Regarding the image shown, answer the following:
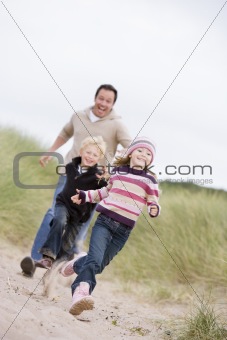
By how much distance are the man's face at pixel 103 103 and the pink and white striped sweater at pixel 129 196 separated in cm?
131

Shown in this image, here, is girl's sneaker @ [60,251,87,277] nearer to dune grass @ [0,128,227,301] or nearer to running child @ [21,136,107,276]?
running child @ [21,136,107,276]

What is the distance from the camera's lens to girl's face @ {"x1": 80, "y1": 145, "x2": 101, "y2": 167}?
15.1 ft

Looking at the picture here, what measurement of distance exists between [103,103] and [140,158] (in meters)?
1.26

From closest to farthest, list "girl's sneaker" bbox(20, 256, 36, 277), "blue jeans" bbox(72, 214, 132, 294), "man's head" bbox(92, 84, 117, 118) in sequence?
"blue jeans" bbox(72, 214, 132, 294)
"man's head" bbox(92, 84, 117, 118)
"girl's sneaker" bbox(20, 256, 36, 277)

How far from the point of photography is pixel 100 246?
3971mm

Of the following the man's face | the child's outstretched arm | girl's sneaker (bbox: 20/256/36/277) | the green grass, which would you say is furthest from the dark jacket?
the green grass

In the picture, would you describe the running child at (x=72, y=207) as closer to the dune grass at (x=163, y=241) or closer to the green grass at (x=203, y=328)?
the green grass at (x=203, y=328)

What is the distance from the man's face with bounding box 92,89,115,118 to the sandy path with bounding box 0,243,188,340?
1.54m

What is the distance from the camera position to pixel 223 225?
8219mm

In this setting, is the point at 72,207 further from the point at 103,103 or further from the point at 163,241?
the point at 163,241

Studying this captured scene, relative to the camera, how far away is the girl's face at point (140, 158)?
4.11m

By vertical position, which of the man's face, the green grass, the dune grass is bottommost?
the dune grass

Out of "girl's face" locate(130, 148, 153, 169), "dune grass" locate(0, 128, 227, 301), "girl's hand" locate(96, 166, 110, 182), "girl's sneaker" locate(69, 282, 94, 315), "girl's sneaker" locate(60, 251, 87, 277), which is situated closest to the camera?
"girl's sneaker" locate(69, 282, 94, 315)

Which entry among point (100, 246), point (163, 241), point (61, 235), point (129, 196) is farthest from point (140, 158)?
point (163, 241)
